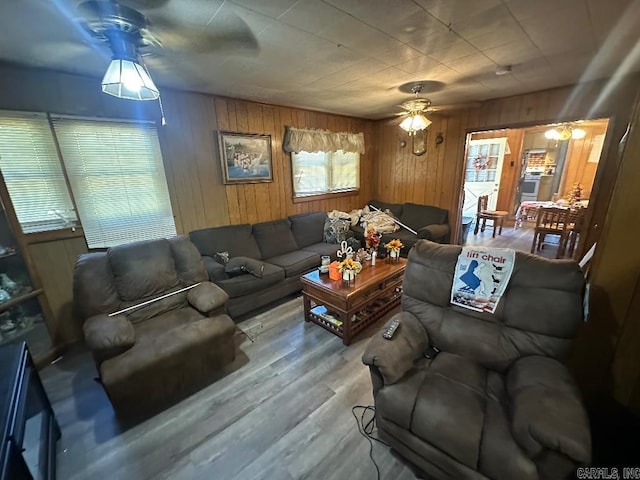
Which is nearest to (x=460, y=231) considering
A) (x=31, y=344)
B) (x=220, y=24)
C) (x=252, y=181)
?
(x=252, y=181)

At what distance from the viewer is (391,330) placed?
1.48 meters

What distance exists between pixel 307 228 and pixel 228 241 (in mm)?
1175

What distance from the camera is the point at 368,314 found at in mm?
2555

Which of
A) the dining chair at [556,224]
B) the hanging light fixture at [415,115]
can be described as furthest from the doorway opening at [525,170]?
the hanging light fixture at [415,115]

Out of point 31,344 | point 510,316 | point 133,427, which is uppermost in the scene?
point 510,316

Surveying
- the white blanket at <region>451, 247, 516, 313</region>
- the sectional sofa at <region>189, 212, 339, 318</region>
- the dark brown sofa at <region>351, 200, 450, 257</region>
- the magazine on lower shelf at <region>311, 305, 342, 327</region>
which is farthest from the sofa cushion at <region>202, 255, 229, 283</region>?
the dark brown sofa at <region>351, 200, 450, 257</region>

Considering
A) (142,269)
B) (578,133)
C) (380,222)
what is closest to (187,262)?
(142,269)

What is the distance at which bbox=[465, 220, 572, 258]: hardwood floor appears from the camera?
4.74 m

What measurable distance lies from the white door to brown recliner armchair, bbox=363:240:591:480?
5099 millimetres

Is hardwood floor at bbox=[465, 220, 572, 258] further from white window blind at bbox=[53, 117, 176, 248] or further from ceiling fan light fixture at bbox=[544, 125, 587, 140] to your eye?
white window blind at bbox=[53, 117, 176, 248]

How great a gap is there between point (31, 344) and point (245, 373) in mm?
1837

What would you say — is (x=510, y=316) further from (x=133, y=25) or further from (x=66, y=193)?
(x=66, y=193)

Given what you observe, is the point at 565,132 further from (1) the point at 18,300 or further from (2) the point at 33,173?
(1) the point at 18,300

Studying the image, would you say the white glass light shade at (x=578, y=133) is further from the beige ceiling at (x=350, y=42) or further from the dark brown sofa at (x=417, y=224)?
the dark brown sofa at (x=417, y=224)
